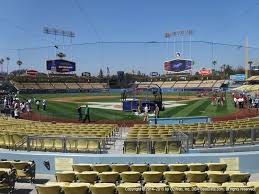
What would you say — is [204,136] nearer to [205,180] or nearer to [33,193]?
[205,180]

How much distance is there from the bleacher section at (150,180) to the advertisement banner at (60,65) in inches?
3849

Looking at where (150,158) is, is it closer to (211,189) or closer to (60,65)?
(211,189)

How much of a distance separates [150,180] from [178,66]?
10197 cm

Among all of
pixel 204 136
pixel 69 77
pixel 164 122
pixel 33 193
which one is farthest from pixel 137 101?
pixel 69 77

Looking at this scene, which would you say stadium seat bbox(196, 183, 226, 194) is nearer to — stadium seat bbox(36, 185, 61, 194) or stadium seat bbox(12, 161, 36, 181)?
stadium seat bbox(36, 185, 61, 194)

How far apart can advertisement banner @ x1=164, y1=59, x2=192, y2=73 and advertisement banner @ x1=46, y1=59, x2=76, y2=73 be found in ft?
90.6

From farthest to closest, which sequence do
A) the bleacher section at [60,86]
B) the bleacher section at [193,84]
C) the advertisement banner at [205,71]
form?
the advertisement banner at [205,71], the bleacher section at [60,86], the bleacher section at [193,84]

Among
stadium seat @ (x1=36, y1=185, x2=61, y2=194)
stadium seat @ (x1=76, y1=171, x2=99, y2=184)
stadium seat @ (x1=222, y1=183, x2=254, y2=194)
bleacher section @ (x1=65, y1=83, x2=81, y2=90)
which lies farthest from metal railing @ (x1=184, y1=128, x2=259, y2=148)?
bleacher section @ (x1=65, y1=83, x2=81, y2=90)

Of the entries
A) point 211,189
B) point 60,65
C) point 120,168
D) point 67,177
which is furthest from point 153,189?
point 60,65

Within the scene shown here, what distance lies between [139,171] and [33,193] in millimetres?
3410

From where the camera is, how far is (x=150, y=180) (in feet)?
37.2

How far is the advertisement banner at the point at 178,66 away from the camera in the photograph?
110 metres

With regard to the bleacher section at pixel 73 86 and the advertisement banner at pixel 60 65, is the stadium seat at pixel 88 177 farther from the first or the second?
the bleacher section at pixel 73 86

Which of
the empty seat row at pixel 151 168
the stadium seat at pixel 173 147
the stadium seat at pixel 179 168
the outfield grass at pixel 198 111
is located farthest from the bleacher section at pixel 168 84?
the stadium seat at pixel 179 168
